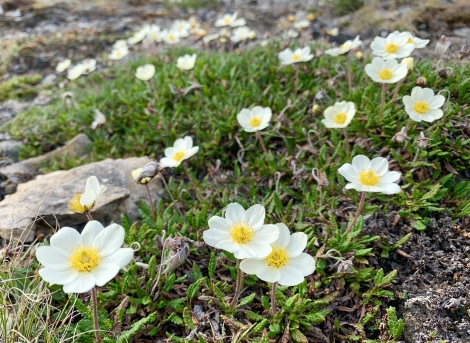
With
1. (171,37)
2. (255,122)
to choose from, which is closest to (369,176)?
(255,122)

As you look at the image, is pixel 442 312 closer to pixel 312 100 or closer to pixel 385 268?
pixel 385 268

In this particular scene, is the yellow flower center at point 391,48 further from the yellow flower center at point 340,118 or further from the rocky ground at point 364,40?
the yellow flower center at point 340,118

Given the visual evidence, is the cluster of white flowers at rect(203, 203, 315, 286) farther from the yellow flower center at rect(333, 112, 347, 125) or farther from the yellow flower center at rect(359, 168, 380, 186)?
the yellow flower center at rect(333, 112, 347, 125)

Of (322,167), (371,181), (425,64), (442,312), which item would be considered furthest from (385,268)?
(425,64)

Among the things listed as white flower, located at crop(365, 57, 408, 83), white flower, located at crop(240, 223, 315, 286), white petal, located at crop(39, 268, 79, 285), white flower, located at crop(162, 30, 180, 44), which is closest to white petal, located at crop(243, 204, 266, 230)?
white flower, located at crop(240, 223, 315, 286)

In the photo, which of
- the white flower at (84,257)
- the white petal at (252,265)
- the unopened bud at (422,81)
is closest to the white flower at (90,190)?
the white flower at (84,257)

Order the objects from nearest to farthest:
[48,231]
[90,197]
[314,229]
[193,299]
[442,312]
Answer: [442,312]
[90,197]
[193,299]
[314,229]
[48,231]
